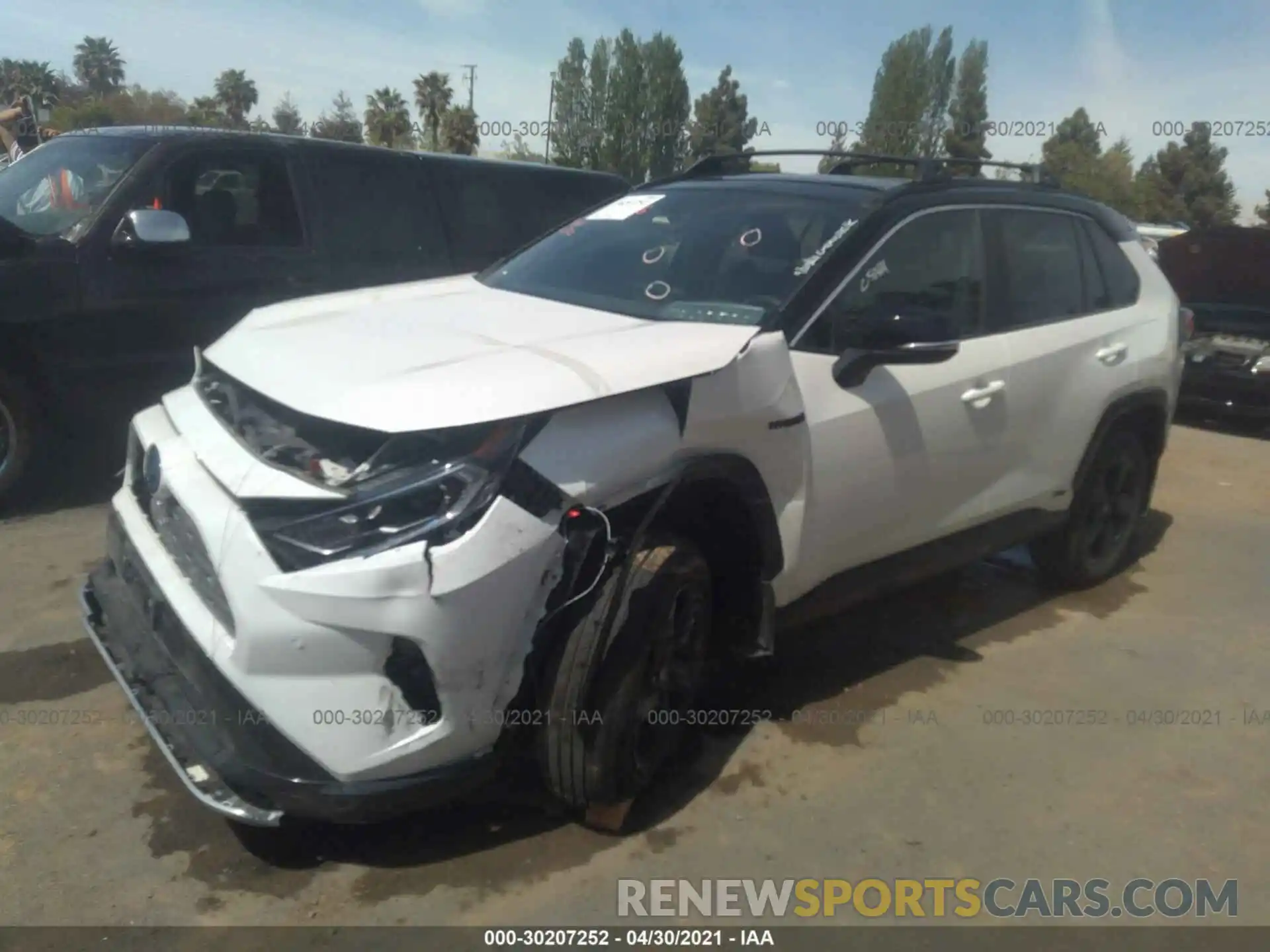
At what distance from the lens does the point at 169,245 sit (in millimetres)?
5473

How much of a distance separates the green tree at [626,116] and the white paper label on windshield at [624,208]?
907 inches

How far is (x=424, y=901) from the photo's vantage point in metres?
2.76

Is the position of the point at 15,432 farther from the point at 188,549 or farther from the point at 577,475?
the point at 577,475

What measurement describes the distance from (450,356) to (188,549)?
0.83 metres

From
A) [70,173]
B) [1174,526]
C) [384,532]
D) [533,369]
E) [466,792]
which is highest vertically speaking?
[70,173]

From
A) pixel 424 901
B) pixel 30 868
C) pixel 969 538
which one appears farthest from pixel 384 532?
pixel 969 538

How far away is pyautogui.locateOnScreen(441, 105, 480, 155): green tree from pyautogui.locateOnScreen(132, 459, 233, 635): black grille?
45175mm

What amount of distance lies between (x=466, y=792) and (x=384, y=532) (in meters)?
0.68

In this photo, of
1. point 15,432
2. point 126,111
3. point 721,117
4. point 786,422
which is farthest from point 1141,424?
point 126,111

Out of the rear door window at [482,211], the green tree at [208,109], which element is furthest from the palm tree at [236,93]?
the rear door window at [482,211]

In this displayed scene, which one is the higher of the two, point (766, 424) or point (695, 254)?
point (695, 254)

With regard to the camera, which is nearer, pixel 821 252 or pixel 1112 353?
pixel 821 252

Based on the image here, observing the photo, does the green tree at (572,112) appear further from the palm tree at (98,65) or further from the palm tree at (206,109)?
the palm tree at (98,65)

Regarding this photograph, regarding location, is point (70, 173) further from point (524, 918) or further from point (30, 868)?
point (524, 918)
